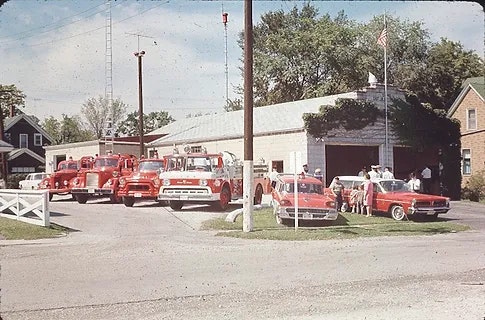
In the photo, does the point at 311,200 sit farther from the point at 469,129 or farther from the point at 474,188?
the point at 469,129

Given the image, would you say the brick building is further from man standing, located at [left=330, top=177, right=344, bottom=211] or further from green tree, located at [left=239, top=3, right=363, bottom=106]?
green tree, located at [left=239, top=3, right=363, bottom=106]

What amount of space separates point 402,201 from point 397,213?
428 mm

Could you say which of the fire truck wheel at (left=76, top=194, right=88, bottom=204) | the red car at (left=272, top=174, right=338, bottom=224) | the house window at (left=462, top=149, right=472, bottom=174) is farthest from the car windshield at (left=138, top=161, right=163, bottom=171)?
the house window at (left=462, top=149, right=472, bottom=174)

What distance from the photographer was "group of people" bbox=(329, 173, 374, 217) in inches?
767

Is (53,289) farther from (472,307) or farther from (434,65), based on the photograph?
(434,65)

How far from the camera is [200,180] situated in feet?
65.7

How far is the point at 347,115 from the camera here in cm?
2752

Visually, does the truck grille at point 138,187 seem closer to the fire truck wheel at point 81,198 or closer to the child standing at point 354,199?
the fire truck wheel at point 81,198

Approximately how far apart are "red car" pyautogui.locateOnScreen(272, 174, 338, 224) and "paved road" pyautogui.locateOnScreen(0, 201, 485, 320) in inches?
107

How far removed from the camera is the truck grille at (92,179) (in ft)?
77.0

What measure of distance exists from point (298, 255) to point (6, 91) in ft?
23.7

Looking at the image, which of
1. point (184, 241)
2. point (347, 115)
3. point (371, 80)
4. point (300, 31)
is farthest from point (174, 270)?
point (300, 31)

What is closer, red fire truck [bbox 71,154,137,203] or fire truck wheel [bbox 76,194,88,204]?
red fire truck [bbox 71,154,137,203]

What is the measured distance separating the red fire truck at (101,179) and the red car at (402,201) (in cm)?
949
